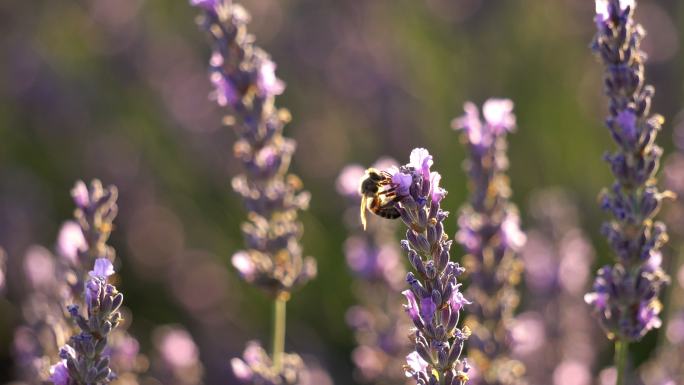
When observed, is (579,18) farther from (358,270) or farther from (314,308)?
(358,270)

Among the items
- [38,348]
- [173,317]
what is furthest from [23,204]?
[38,348]

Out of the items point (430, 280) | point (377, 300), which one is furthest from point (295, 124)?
point (430, 280)

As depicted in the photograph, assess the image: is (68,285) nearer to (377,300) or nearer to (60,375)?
(60,375)

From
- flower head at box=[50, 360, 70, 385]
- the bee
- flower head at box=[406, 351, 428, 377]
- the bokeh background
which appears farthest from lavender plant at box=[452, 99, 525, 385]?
the bokeh background

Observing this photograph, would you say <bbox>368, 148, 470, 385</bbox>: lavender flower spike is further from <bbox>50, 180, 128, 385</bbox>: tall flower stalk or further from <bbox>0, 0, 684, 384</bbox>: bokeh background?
<bbox>0, 0, 684, 384</bbox>: bokeh background

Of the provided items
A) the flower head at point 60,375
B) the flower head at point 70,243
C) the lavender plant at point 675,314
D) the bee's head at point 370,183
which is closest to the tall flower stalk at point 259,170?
the bee's head at point 370,183

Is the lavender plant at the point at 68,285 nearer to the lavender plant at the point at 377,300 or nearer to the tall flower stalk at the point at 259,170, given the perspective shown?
the tall flower stalk at the point at 259,170
